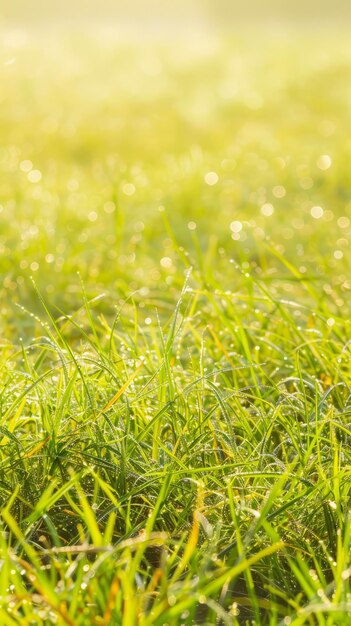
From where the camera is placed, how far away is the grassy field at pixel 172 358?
1.53m

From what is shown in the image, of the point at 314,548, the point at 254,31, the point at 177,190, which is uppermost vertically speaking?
the point at 314,548

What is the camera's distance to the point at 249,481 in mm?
1888

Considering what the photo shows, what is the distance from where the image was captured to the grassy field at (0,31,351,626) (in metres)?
1.53

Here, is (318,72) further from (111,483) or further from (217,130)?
(111,483)

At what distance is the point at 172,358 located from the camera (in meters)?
2.48

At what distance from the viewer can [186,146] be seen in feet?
22.7

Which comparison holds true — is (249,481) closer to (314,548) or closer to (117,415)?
(314,548)

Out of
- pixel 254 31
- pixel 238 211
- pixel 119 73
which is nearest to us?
pixel 238 211

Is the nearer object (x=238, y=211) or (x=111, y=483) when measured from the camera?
(x=111, y=483)

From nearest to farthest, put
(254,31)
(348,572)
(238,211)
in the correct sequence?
(348,572) < (238,211) < (254,31)

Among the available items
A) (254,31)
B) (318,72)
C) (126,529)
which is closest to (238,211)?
(126,529)

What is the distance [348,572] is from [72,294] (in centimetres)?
222

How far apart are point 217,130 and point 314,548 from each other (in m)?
6.00

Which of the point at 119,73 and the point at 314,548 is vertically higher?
the point at 314,548
